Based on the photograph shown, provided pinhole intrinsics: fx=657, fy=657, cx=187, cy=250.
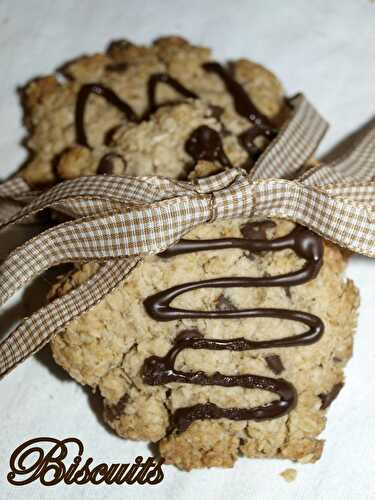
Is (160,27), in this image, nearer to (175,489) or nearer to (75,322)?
(75,322)

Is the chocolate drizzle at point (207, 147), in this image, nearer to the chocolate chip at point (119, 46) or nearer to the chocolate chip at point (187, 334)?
the chocolate chip at point (187, 334)

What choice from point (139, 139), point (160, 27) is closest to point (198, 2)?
point (160, 27)

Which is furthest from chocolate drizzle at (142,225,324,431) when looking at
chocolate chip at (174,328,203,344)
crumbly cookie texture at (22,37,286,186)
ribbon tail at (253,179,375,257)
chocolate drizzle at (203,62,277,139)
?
chocolate drizzle at (203,62,277,139)

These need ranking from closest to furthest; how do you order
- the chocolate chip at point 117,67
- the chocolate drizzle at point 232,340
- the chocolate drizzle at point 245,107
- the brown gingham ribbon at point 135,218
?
the brown gingham ribbon at point 135,218 < the chocolate drizzle at point 232,340 < the chocolate drizzle at point 245,107 < the chocolate chip at point 117,67

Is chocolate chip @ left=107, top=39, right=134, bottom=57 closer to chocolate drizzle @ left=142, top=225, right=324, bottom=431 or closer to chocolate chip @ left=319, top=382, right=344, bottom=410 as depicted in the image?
chocolate drizzle @ left=142, top=225, right=324, bottom=431

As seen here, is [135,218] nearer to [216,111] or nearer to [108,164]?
[108,164]

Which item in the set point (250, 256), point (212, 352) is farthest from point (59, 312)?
point (250, 256)

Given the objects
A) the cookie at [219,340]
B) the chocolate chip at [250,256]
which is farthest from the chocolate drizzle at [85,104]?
the chocolate chip at [250,256]
